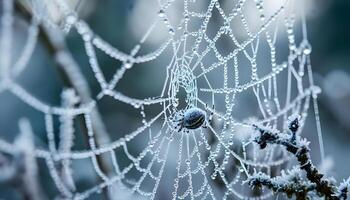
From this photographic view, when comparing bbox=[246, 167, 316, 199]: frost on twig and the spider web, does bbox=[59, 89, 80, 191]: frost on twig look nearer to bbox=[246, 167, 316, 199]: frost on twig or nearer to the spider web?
the spider web

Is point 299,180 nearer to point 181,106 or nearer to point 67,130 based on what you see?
point 67,130

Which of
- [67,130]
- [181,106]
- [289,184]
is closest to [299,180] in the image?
[289,184]

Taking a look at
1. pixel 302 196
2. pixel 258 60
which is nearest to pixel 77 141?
pixel 258 60

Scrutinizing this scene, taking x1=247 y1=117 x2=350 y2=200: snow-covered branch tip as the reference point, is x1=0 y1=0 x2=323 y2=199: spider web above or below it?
above

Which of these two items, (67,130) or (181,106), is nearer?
(67,130)

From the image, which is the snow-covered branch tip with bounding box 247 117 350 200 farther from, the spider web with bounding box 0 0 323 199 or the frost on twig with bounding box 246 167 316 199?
the spider web with bounding box 0 0 323 199

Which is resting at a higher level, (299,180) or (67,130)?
(67,130)

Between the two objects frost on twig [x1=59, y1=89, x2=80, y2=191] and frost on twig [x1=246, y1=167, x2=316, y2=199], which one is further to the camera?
frost on twig [x1=59, y1=89, x2=80, y2=191]

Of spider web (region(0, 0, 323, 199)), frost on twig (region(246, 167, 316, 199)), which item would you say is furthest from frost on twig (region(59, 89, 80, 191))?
frost on twig (region(246, 167, 316, 199))

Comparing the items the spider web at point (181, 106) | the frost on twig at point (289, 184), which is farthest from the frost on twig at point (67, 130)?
the frost on twig at point (289, 184)
